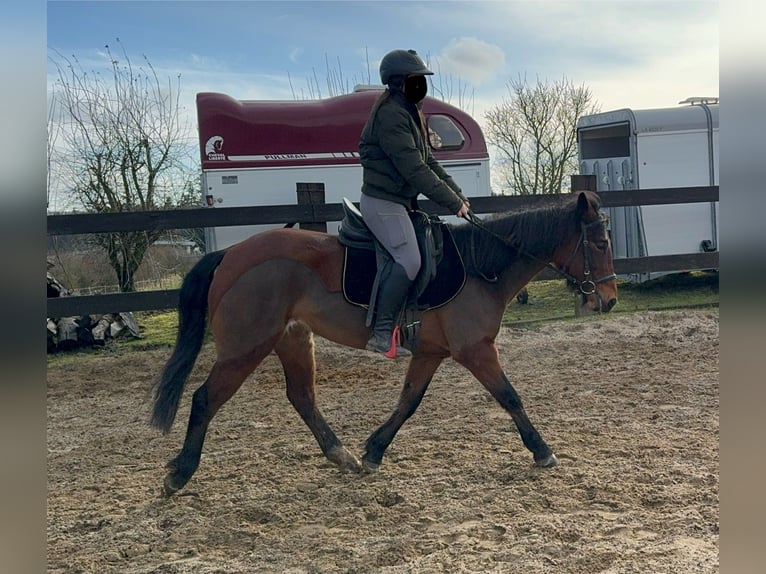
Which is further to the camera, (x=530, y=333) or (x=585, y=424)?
(x=530, y=333)

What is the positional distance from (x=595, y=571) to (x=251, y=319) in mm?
2263

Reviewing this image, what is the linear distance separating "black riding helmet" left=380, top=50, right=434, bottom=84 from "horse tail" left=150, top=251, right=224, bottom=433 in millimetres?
1517

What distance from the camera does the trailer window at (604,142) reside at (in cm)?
1164

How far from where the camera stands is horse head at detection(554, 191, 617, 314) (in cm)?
406

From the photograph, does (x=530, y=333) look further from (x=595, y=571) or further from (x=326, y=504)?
(x=595, y=571)

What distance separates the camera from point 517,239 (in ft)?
13.5

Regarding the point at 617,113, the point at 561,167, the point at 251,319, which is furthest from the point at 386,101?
the point at 561,167

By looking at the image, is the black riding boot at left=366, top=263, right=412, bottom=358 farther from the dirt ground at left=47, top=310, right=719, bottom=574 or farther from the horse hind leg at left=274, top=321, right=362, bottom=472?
the dirt ground at left=47, top=310, right=719, bottom=574

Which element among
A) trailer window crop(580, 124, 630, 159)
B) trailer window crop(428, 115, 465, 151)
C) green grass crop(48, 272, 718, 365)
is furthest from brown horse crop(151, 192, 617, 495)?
trailer window crop(580, 124, 630, 159)

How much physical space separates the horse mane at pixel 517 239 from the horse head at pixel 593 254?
65mm

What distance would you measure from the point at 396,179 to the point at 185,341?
5.40ft
